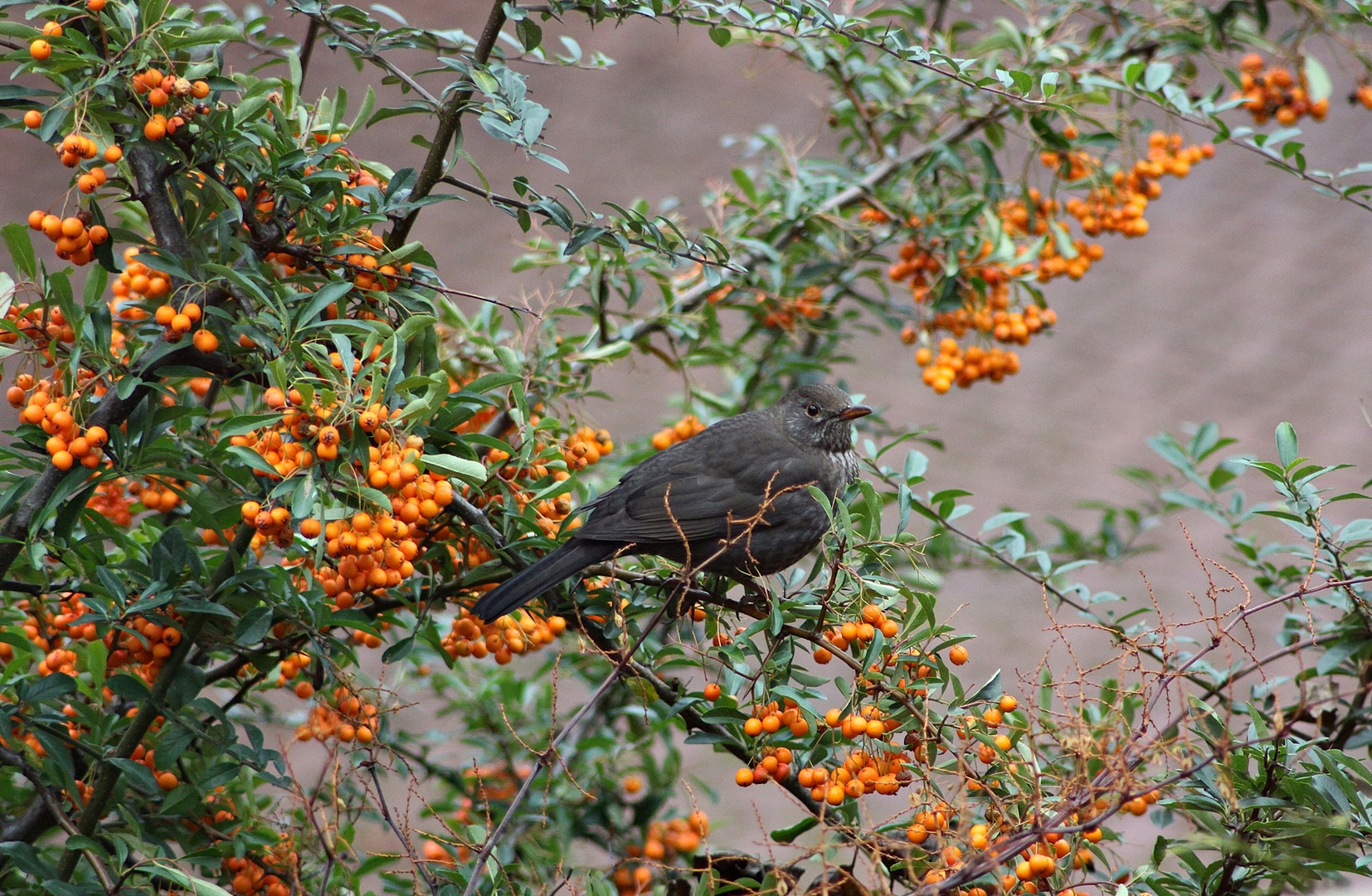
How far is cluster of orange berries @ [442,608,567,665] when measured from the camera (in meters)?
2.12

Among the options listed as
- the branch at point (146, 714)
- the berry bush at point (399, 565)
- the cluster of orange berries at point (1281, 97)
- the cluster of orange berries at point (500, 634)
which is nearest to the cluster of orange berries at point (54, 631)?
the berry bush at point (399, 565)

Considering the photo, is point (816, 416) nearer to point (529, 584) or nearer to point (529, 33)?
point (529, 584)

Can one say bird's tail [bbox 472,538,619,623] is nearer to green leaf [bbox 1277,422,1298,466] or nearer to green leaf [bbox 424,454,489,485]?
green leaf [bbox 424,454,489,485]

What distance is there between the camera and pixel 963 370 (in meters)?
3.09

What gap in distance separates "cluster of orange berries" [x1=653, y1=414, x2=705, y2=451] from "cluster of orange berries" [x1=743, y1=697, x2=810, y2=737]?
1270 mm

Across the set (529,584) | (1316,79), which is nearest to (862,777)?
(529,584)

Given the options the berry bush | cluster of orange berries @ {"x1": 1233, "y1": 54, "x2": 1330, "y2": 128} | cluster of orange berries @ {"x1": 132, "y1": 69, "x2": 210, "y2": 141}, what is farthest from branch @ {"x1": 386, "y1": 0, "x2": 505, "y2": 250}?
cluster of orange berries @ {"x1": 1233, "y1": 54, "x2": 1330, "y2": 128}

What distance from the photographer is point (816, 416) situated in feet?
10.3

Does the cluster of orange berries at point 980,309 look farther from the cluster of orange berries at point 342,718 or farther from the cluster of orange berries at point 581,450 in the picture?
the cluster of orange berries at point 342,718

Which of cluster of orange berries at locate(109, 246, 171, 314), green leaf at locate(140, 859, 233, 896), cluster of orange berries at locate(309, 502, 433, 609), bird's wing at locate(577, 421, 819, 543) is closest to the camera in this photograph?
green leaf at locate(140, 859, 233, 896)

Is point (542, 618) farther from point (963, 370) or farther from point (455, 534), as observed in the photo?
point (963, 370)

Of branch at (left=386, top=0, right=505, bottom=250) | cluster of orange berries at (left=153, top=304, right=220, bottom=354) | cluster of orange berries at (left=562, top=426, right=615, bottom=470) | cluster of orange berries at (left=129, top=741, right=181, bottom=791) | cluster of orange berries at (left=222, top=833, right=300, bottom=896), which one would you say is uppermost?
branch at (left=386, top=0, right=505, bottom=250)

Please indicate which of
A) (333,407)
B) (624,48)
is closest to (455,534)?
(333,407)

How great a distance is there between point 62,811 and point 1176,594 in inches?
240
